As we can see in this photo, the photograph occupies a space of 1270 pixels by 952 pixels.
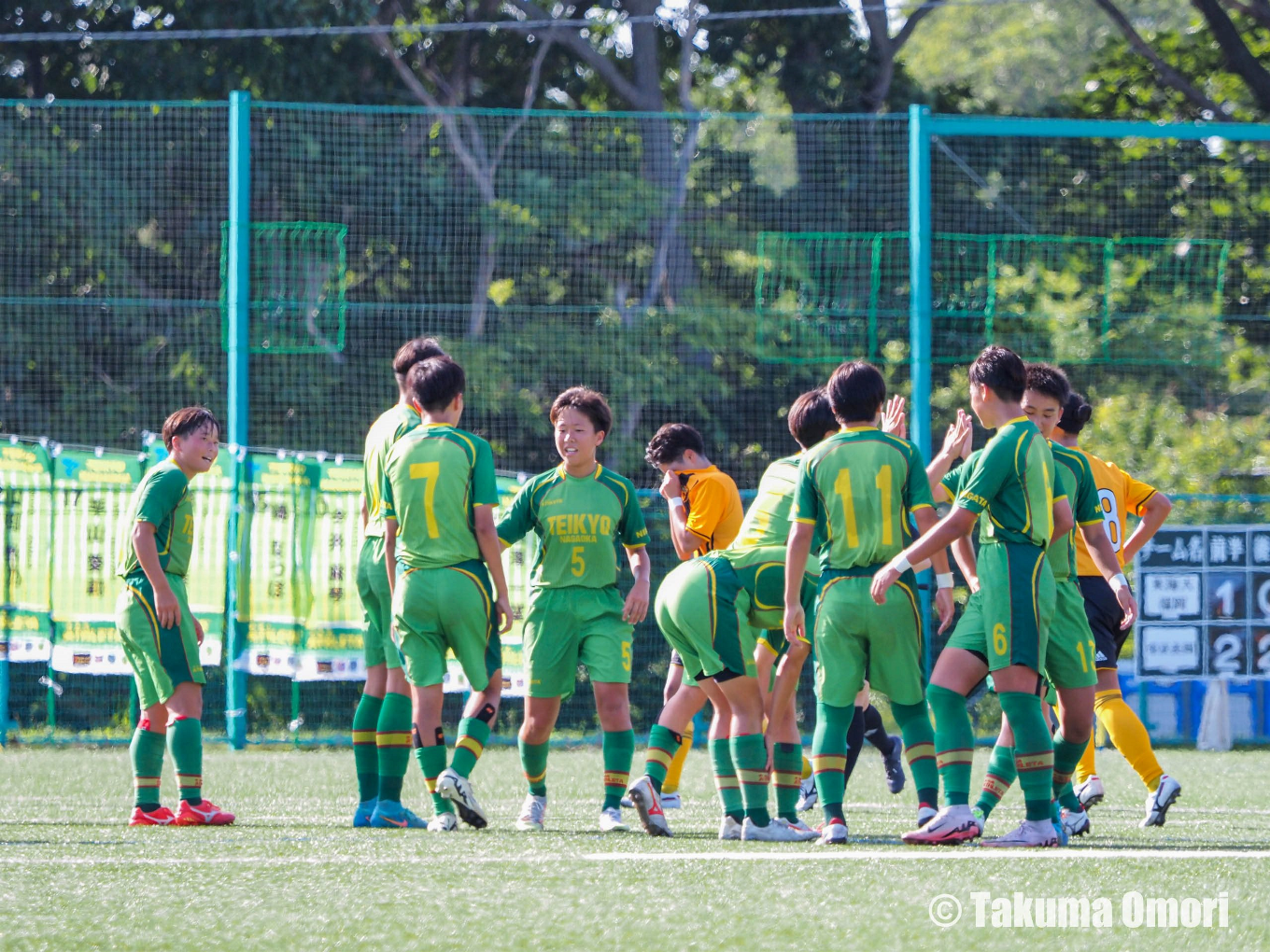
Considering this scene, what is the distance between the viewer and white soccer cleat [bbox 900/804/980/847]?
593cm

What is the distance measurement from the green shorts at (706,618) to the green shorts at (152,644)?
1924 mm

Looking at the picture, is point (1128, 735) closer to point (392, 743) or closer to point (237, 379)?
point (392, 743)

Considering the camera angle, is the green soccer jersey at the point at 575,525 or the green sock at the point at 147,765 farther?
the green sock at the point at 147,765

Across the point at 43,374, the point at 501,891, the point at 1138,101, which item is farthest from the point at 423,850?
the point at 1138,101

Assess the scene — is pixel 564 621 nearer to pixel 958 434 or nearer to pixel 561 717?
pixel 958 434

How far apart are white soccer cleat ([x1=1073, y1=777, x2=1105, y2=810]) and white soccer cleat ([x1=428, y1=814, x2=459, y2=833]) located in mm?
2543

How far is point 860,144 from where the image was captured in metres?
15.0

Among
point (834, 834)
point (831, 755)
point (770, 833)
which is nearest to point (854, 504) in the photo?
point (831, 755)

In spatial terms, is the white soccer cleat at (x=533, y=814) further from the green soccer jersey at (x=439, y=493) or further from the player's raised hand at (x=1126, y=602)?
the player's raised hand at (x=1126, y=602)

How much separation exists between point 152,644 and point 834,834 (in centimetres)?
282

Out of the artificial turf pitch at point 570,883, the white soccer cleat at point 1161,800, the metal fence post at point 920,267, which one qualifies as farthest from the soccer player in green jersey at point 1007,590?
the metal fence post at point 920,267

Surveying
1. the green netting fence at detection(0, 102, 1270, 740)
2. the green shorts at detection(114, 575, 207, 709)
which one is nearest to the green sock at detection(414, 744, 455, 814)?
the green shorts at detection(114, 575, 207, 709)

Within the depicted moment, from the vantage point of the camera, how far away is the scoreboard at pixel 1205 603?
41.2 feet

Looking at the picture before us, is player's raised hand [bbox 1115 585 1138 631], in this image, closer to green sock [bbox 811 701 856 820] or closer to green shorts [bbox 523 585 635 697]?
green sock [bbox 811 701 856 820]
